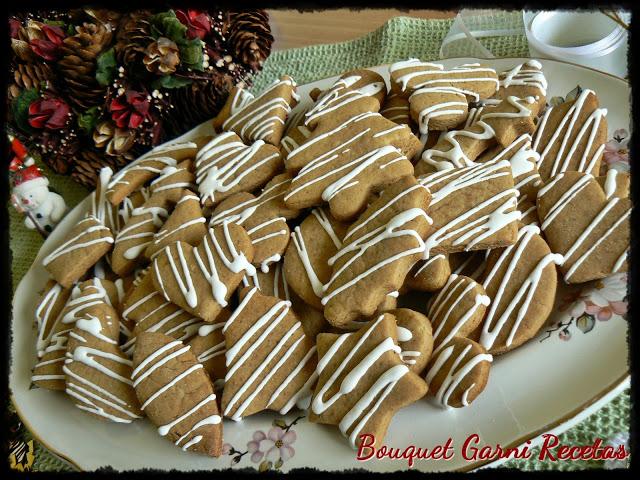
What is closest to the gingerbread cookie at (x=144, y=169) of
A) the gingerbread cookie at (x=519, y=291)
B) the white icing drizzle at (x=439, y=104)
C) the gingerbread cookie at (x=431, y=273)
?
the white icing drizzle at (x=439, y=104)

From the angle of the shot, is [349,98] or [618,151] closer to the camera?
[618,151]

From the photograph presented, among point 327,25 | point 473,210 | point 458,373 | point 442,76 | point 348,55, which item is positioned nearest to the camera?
point 458,373

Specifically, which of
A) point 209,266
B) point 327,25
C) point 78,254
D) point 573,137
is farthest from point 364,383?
point 327,25

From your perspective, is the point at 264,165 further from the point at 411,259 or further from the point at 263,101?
the point at 411,259

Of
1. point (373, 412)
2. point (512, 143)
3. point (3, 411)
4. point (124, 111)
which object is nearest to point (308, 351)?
point (373, 412)

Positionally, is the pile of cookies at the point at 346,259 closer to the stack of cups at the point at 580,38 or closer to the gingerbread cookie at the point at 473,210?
the gingerbread cookie at the point at 473,210

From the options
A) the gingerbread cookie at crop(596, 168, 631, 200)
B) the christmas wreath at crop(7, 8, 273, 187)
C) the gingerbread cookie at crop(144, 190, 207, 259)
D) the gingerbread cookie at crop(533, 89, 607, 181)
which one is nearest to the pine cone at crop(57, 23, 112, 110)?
the christmas wreath at crop(7, 8, 273, 187)

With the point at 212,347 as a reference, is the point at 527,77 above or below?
above

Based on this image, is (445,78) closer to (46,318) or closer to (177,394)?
(177,394)

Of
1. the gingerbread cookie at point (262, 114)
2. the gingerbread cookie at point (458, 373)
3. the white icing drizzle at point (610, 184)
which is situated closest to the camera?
the gingerbread cookie at point (458, 373)
